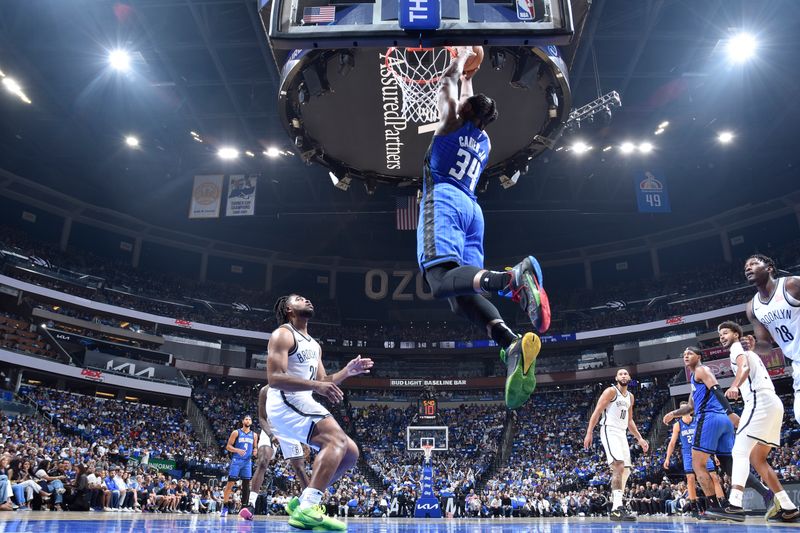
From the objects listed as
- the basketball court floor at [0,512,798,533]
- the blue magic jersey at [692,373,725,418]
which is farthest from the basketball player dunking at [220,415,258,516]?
the blue magic jersey at [692,373,725,418]

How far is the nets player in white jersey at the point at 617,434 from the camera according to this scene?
8.20 metres

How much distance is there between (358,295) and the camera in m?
40.7

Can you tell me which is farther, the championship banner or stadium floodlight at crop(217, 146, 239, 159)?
stadium floodlight at crop(217, 146, 239, 159)

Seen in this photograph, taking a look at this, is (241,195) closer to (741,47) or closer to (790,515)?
(741,47)

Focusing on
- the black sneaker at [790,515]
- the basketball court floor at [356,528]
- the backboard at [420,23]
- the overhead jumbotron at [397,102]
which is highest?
the overhead jumbotron at [397,102]

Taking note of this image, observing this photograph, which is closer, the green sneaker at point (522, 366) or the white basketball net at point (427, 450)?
the green sneaker at point (522, 366)

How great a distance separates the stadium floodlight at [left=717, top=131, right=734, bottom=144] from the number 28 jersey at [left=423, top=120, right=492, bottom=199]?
2383 cm

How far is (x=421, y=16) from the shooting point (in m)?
4.48

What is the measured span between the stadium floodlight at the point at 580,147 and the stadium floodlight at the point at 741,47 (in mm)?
5607

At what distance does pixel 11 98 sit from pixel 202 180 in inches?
308

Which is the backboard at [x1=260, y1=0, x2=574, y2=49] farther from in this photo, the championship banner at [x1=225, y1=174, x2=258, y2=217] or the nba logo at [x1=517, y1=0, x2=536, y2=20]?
the championship banner at [x1=225, y1=174, x2=258, y2=217]

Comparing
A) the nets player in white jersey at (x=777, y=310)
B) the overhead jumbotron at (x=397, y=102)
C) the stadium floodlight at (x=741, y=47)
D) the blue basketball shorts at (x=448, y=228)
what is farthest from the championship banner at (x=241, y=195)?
the nets player in white jersey at (x=777, y=310)

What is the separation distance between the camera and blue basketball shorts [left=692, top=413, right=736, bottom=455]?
7.00 meters

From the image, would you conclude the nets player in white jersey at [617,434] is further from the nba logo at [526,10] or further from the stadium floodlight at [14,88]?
the stadium floodlight at [14,88]
